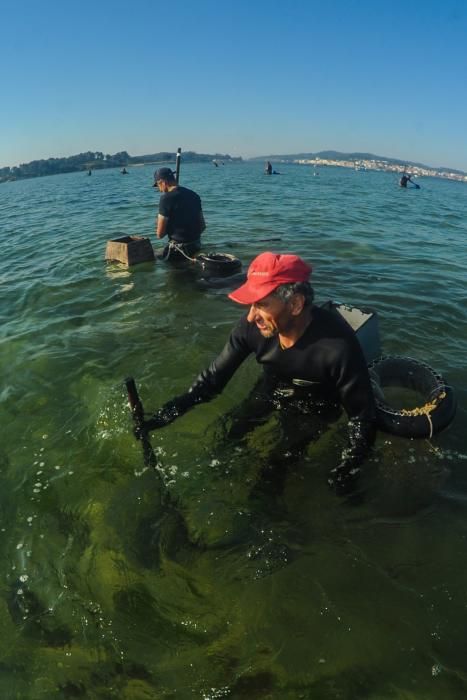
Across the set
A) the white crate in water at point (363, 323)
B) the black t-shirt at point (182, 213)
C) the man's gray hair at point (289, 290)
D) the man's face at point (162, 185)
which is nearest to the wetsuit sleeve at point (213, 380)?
the man's gray hair at point (289, 290)

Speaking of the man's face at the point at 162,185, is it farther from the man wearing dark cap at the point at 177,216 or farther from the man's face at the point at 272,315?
the man's face at the point at 272,315

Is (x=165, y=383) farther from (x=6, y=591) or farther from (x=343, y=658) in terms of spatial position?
(x=343, y=658)

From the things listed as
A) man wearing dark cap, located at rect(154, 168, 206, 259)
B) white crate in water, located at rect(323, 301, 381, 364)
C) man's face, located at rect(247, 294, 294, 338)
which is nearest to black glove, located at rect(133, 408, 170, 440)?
man's face, located at rect(247, 294, 294, 338)

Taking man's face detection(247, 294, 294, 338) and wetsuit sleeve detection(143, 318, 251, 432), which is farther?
wetsuit sleeve detection(143, 318, 251, 432)

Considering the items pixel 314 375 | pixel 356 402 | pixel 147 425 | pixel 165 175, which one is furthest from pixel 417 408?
pixel 165 175

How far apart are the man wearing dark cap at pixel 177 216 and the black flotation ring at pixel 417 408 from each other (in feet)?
24.7

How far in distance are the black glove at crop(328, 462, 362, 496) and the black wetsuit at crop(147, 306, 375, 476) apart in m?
0.10

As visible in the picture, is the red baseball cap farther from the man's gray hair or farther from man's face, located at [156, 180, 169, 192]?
man's face, located at [156, 180, 169, 192]

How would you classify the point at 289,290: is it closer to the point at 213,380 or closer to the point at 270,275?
the point at 270,275

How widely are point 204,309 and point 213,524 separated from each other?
555 cm

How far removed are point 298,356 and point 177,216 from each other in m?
8.54

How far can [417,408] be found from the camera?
4.51 meters

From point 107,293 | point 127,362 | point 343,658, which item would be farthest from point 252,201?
point 343,658

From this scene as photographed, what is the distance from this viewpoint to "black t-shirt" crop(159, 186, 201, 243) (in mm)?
10531
